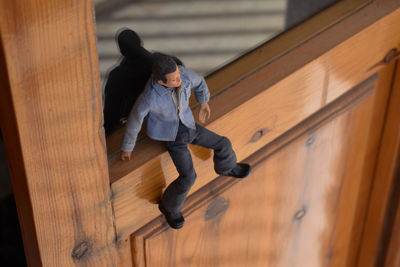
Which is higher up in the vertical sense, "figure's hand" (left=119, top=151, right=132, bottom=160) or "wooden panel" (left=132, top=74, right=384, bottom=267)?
"figure's hand" (left=119, top=151, right=132, bottom=160)

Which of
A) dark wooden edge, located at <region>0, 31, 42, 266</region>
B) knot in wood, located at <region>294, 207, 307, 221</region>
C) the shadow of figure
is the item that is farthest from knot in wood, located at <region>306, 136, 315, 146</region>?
dark wooden edge, located at <region>0, 31, 42, 266</region>

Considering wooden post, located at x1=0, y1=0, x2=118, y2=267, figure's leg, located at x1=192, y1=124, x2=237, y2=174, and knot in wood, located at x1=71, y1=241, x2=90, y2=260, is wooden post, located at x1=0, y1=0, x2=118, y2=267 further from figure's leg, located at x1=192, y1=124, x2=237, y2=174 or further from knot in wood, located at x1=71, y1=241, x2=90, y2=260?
figure's leg, located at x1=192, y1=124, x2=237, y2=174

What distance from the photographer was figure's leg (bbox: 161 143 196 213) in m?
0.71

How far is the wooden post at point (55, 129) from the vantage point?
1.69 ft

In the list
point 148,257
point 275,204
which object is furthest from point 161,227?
point 275,204

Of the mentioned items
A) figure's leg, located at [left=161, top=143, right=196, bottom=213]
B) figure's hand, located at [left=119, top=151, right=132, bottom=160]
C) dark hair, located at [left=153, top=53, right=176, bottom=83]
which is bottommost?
figure's leg, located at [left=161, top=143, right=196, bottom=213]

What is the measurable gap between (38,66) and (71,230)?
0.73ft

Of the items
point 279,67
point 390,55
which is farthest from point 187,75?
point 390,55

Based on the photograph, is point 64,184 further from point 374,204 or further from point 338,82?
point 374,204

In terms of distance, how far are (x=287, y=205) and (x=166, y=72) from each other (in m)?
0.52

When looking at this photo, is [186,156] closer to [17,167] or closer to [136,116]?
[136,116]

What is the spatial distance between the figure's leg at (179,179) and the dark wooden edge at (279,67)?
0.03 m

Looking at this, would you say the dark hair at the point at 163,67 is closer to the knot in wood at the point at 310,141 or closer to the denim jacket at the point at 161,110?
the denim jacket at the point at 161,110

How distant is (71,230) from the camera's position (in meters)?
0.68
